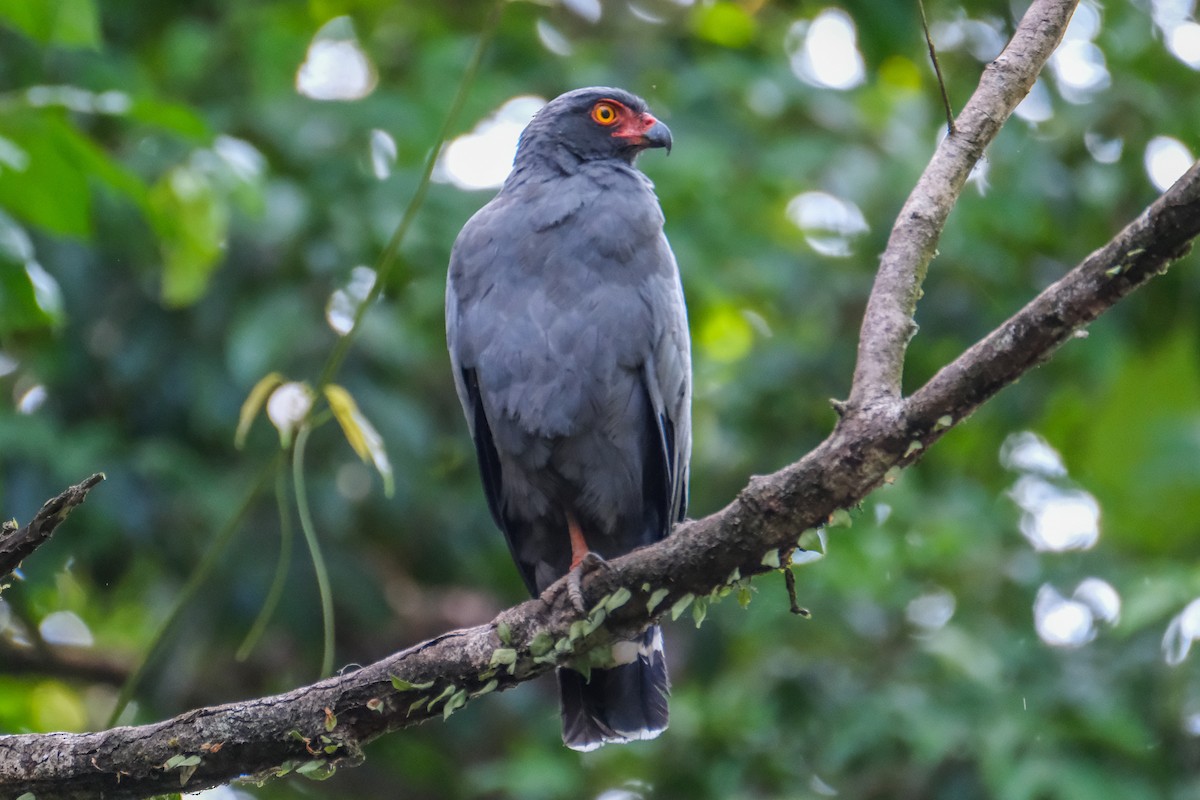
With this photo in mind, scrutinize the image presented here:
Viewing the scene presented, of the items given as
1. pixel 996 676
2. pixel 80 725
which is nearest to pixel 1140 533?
pixel 996 676

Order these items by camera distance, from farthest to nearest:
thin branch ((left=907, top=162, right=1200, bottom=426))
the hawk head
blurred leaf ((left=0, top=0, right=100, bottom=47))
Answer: the hawk head → blurred leaf ((left=0, top=0, right=100, bottom=47)) → thin branch ((left=907, top=162, right=1200, bottom=426))

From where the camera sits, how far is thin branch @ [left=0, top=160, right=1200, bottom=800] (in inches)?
104

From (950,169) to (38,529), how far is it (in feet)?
7.24

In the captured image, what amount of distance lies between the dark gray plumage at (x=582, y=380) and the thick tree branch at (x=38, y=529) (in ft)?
→ 5.72

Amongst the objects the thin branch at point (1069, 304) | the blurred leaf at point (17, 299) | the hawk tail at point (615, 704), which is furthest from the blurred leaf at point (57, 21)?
the thin branch at point (1069, 304)

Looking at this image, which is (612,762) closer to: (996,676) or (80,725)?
(996,676)

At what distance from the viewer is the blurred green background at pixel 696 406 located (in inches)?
216

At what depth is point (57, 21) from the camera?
3514mm

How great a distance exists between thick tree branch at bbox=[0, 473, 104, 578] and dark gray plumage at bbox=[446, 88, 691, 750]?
174cm

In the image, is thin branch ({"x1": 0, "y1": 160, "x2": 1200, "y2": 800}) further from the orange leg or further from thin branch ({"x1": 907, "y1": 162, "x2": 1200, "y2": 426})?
the orange leg

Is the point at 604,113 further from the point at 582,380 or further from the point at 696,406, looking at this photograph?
the point at 696,406

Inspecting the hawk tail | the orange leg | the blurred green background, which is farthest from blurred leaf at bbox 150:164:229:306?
the hawk tail

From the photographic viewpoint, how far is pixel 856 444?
2.59 metres

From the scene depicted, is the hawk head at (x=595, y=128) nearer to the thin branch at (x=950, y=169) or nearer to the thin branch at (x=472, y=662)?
the thin branch at (x=950, y=169)
